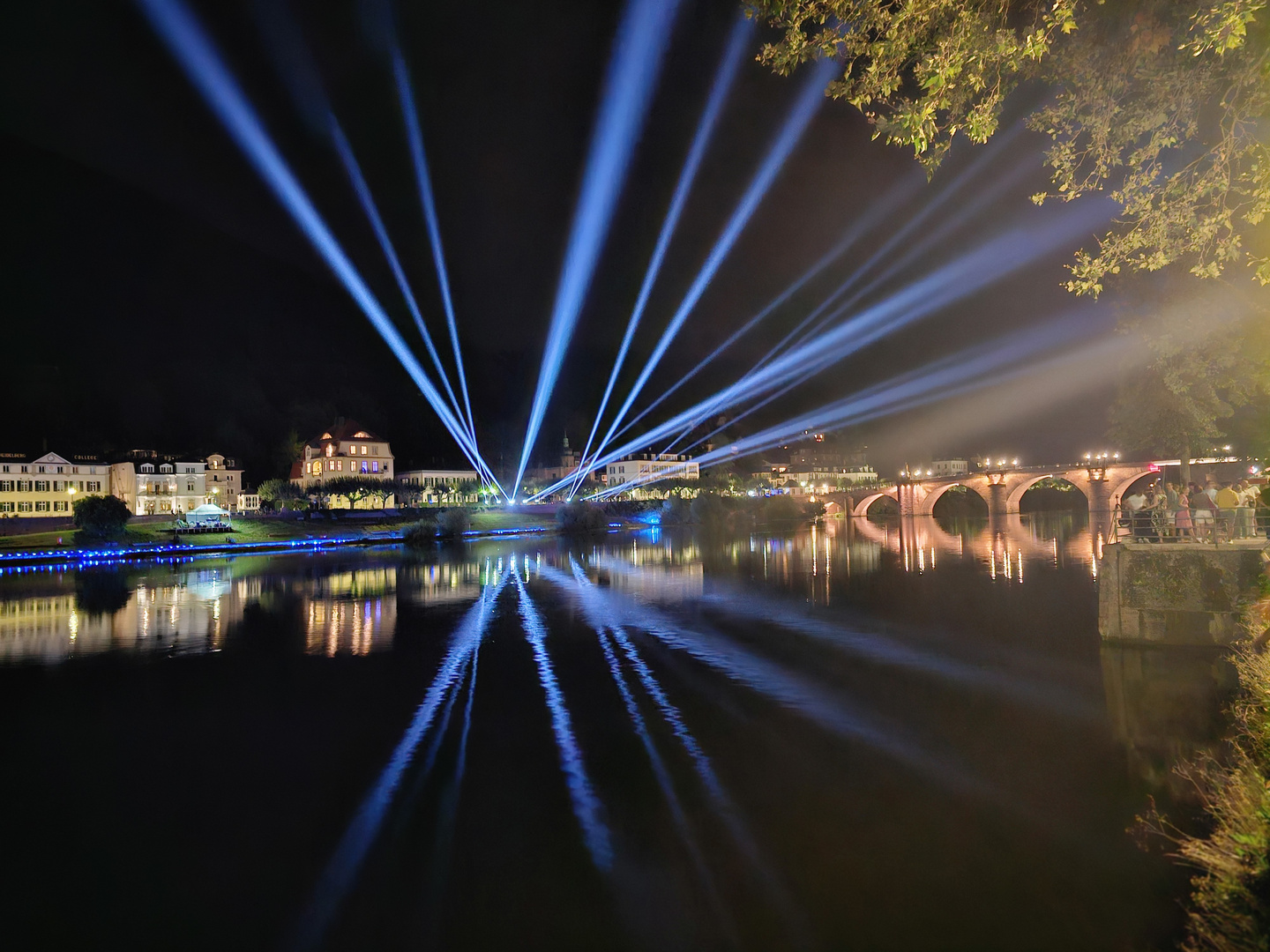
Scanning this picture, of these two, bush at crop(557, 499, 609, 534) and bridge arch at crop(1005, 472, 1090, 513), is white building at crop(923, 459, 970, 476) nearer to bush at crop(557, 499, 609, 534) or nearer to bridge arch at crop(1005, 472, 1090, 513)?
bridge arch at crop(1005, 472, 1090, 513)

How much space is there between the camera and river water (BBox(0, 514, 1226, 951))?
682 centimetres

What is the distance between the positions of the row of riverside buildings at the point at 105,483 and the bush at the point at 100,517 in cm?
1920

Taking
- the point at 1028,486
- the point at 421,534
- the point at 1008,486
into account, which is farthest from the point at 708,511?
the point at 1028,486

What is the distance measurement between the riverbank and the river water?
107 feet

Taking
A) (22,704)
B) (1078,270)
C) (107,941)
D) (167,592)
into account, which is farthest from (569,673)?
(167,592)

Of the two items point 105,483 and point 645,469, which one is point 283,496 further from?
point 645,469

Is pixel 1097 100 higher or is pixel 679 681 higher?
pixel 1097 100

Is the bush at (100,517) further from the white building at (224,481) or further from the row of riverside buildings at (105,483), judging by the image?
the white building at (224,481)

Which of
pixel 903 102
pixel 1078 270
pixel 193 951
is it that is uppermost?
pixel 903 102

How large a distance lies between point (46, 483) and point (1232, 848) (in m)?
95.7

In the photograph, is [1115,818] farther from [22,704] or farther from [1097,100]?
[22,704]

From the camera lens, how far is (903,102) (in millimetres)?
8070

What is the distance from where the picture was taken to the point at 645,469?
142 meters

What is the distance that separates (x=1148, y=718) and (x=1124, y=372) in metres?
27.8
